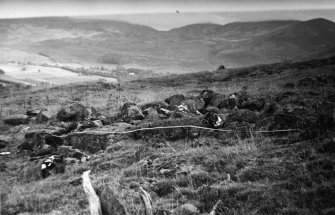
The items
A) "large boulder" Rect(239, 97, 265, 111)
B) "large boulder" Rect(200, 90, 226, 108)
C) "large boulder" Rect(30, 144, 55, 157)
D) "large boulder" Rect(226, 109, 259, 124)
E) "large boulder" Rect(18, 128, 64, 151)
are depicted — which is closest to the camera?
"large boulder" Rect(226, 109, 259, 124)

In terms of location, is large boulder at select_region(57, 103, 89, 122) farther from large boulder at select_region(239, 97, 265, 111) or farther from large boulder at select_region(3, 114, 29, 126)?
large boulder at select_region(239, 97, 265, 111)

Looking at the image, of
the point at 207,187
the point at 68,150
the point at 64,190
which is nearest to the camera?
the point at 207,187

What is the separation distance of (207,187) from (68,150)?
5.29 meters

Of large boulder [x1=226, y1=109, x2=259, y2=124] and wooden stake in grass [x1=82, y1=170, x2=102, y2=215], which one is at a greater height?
large boulder [x1=226, y1=109, x2=259, y2=124]

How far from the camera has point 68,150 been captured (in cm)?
1021

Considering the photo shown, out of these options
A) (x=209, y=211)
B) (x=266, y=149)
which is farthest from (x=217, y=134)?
(x=209, y=211)

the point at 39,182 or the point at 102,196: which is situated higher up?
the point at 102,196

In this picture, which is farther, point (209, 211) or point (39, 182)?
point (39, 182)

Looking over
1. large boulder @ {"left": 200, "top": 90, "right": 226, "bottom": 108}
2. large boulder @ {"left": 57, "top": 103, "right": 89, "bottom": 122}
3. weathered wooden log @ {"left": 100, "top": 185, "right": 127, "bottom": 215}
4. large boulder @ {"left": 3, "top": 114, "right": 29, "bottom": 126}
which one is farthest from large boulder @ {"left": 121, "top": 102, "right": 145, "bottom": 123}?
weathered wooden log @ {"left": 100, "top": 185, "right": 127, "bottom": 215}

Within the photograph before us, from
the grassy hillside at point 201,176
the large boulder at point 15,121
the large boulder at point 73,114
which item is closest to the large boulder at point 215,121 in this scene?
the grassy hillside at point 201,176

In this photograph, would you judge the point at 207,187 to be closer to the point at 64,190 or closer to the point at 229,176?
the point at 229,176

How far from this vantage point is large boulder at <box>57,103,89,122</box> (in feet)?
48.6

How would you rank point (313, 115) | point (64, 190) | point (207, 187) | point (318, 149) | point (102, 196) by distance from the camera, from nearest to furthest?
point (102, 196) → point (207, 187) → point (318, 149) → point (64, 190) → point (313, 115)

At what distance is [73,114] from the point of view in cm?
1486
